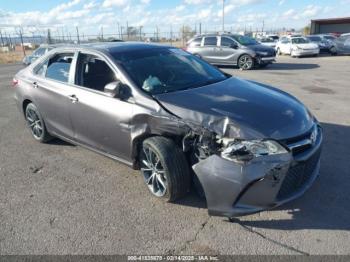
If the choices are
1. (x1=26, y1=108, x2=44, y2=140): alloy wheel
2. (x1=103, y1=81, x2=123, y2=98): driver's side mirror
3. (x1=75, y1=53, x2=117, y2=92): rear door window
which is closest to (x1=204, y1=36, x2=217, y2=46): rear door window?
(x1=26, y1=108, x2=44, y2=140): alloy wheel

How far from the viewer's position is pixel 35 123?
5.62 meters

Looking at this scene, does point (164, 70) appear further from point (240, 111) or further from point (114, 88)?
point (240, 111)

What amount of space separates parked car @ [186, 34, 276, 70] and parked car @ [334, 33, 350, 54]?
8572 millimetres

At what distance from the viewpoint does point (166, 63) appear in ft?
14.4

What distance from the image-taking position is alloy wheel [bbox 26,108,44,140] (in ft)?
18.1

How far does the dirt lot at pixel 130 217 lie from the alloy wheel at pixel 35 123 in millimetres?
630

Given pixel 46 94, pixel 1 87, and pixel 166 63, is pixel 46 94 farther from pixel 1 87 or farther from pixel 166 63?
pixel 1 87

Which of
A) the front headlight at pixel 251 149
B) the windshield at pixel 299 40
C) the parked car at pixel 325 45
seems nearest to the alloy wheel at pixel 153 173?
the front headlight at pixel 251 149

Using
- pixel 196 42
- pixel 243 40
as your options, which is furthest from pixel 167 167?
pixel 196 42

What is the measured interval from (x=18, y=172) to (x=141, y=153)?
1.98 m

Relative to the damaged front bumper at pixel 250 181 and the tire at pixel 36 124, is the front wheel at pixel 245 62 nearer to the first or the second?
the tire at pixel 36 124

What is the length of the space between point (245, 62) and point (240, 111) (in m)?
13.3

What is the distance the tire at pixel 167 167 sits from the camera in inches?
132

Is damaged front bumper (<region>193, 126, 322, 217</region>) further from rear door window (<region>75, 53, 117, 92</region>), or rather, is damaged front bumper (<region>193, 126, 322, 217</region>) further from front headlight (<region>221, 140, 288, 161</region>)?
rear door window (<region>75, 53, 117, 92</region>)
